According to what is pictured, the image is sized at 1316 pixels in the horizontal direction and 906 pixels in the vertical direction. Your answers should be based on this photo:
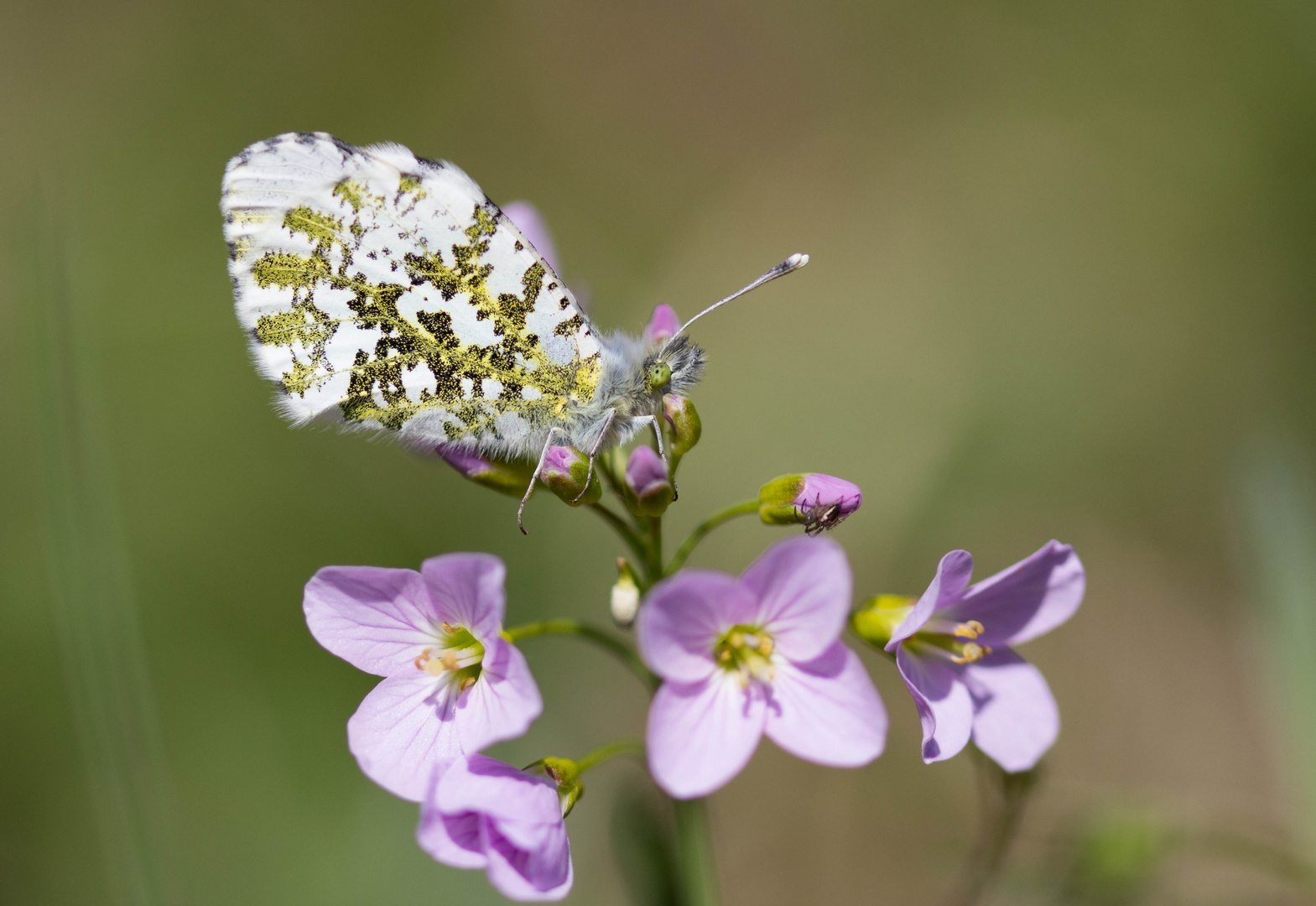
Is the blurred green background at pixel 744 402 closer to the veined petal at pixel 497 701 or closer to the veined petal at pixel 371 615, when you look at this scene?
the veined petal at pixel 371 615

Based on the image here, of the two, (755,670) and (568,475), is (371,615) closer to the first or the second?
(568,475)

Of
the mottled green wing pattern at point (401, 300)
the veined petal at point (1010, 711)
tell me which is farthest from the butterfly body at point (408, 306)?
the veined petal at point (1010, 711)

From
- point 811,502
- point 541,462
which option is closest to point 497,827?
point 541,462

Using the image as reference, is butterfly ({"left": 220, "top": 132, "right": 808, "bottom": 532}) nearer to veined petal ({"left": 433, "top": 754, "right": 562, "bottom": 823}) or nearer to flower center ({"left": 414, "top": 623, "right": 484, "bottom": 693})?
flower center ({"left": 414, "top": 623, "right": 484, "bottom": 693})

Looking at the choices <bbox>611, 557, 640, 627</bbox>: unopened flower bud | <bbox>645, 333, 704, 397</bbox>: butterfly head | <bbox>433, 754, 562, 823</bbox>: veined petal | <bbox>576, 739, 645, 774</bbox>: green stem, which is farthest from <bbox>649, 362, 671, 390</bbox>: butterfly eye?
<bbox>433, 754, 562, 823</bbox>: veined petal

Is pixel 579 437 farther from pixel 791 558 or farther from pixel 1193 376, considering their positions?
pixel 1193 376

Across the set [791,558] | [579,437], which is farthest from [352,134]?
[791,558]
